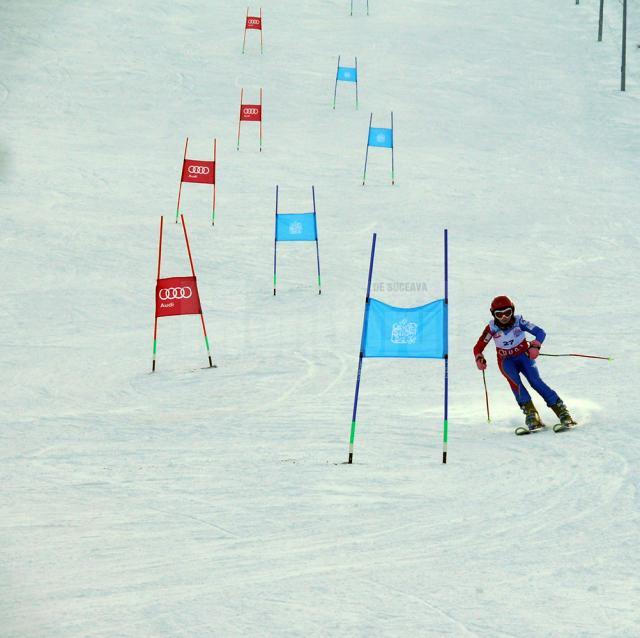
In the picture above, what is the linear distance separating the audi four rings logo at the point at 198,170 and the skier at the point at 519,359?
32.0 ft

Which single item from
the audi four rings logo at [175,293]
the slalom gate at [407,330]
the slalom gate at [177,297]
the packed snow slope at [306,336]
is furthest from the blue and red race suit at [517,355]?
the audi four rings logo at [175,293]

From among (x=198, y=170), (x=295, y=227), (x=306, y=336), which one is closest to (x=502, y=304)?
(x=306, y=336)

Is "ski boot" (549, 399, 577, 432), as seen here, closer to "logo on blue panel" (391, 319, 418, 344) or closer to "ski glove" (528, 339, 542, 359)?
"ski glove" (528, 339, 542, 359)

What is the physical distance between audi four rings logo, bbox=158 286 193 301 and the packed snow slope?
3.09ft

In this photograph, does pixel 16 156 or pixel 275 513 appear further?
pixel 16 156

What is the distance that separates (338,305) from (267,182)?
725cm

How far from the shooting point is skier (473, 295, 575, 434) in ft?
27.2

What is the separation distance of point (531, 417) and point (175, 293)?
16.1ft

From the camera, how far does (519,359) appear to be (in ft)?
27.7

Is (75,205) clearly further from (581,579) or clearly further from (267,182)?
(581,579)

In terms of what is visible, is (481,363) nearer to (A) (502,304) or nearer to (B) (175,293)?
(A) (502,304)

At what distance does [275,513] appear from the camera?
6.64 metres

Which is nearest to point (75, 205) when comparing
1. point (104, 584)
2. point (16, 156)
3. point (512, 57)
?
point (16, 156)

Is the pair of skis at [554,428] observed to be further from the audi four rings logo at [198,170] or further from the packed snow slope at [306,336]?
the audi four rings logo at [198,170]
